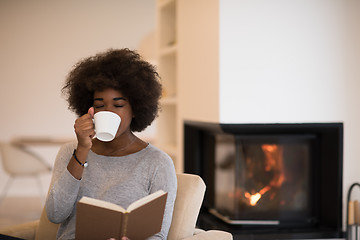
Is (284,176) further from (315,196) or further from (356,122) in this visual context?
(356,122)

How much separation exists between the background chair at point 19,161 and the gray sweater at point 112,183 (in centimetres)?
325

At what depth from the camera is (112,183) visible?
1.67 m

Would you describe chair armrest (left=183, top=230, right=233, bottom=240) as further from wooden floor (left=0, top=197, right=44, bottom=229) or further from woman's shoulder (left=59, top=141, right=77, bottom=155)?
wooden floor (left=0, top=197, right=44, bottom=229)

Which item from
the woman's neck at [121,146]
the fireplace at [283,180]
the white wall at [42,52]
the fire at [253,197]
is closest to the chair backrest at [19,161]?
the white wall at [42,52]

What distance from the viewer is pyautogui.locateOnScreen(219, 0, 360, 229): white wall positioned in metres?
2.79

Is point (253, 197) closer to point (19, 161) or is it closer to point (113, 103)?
point (113, 103)

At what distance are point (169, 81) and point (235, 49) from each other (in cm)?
140

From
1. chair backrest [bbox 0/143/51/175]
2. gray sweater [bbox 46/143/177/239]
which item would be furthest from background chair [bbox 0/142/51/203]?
gray sweater [bbox 46/143/177/239]

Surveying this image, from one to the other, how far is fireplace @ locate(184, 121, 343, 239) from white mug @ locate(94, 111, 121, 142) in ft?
4.48

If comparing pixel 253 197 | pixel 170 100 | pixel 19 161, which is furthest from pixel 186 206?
pixel 19 161

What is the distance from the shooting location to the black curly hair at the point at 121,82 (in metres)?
1.69

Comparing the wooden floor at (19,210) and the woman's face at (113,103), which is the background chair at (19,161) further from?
the woman's face at (113,103)

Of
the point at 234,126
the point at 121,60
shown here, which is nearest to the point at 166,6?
the point at 234,126

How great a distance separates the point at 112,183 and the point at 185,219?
30 cm
